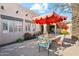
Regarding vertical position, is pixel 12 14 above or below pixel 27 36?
above

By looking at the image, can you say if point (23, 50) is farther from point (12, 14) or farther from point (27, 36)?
point (12, 14)

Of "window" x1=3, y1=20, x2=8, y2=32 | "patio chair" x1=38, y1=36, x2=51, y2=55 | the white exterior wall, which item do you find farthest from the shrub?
"window" x1=3, y1=20, x2=8, y2=32

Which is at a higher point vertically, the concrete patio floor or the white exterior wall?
the white exterior wall

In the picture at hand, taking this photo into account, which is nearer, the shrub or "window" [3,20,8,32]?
"window" [3,20,8,32]

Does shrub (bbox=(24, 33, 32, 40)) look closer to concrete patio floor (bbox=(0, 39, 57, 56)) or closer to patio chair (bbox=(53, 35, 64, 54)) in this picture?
concrete patio floor (bbox=(0, 39, 57, 56))

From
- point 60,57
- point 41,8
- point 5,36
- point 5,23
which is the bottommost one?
point 60,57

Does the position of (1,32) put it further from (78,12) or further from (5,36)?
(78,12)

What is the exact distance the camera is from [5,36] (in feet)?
10.6

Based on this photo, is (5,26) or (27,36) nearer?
(5,26)

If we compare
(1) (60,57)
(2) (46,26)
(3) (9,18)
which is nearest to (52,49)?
(1) (60,57)

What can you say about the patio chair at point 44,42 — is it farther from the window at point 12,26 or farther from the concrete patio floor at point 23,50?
the window at point 12,26

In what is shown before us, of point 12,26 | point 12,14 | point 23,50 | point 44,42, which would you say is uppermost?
point 12,14

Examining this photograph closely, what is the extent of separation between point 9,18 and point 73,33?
1.07 m

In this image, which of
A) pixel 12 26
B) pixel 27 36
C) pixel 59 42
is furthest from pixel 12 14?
pixel 59 42
